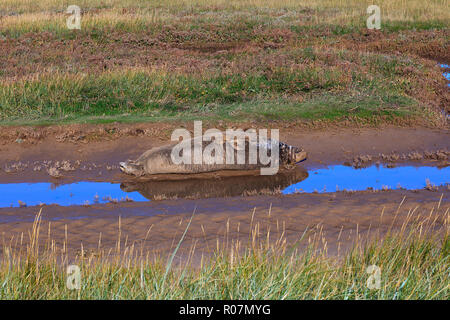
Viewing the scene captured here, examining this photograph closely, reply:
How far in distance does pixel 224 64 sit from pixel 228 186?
8.80m

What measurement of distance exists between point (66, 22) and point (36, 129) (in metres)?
14.6

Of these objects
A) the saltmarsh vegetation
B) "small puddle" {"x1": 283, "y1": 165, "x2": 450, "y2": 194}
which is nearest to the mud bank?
"small puddle" {"x1": 283, "y1": 165, "x2": 450, "y2": 194}

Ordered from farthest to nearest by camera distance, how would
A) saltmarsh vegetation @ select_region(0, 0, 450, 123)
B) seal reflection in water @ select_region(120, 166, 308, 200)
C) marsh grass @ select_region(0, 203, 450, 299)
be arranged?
saltmarsh vegetation @ select_region(0, 0, 450, 123) < seal reflection in water @ select_region(120, 166, 308, 200) < marsh grass @ select_region(0, 203, 450, 299)

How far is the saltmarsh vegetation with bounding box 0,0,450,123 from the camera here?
48.7 ft

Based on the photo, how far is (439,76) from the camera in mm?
19172

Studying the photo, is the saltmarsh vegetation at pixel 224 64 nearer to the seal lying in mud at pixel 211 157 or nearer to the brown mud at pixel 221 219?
the seal lying in mud at pixel 211 157

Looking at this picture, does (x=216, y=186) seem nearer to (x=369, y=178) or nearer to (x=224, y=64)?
(x=369, y=178)

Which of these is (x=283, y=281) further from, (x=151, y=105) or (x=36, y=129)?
(x=151, y=105)

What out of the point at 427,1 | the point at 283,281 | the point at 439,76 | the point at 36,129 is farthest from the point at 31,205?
the point at 427,1

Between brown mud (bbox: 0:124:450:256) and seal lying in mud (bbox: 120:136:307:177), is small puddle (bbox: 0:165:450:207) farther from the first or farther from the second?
Result: seal lying in mud (bbox: 120:136:307:177)

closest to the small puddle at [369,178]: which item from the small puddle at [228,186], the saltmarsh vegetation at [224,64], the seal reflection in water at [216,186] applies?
the small puddle at [228,186]

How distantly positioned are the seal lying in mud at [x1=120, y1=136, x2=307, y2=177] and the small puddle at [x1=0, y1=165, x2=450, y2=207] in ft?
0.90

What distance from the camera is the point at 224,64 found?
19031 mm

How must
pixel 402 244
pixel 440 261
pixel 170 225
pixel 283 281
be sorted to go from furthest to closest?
pixel 170 225, pixel 402 244, pixel 440 261, pixel 283 281
